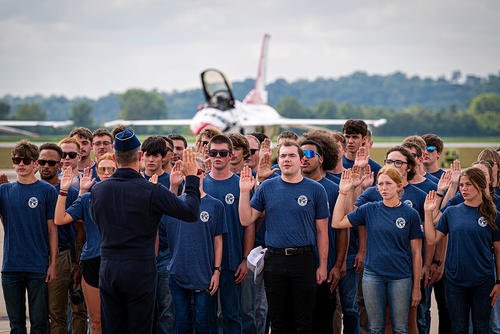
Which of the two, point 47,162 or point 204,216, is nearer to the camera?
point 204,216

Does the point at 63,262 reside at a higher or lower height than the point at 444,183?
lower

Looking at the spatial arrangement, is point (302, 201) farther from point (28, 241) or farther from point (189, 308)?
point (28, 241)

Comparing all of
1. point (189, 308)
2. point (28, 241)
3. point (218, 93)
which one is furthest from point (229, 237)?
point (218, 93)

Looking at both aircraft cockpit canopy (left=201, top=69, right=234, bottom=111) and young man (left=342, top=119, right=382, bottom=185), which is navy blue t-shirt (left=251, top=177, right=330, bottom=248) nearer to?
young man (left=342, top=119, right=382, bottom=185)

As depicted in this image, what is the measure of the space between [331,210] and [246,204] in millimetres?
812

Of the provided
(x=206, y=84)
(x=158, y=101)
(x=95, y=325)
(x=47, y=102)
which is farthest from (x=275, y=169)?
(x=47, y=102)

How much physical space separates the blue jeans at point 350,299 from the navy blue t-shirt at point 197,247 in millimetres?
1170

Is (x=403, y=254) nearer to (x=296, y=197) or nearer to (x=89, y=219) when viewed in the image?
(x=296, y=197)

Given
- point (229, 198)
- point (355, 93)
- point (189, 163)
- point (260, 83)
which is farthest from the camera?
point (355, 93)

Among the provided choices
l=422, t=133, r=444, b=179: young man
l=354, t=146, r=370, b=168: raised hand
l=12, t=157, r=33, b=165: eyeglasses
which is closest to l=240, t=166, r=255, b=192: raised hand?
l=354, t=146, r=370, b=168: raised hand

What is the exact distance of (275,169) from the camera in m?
7.33

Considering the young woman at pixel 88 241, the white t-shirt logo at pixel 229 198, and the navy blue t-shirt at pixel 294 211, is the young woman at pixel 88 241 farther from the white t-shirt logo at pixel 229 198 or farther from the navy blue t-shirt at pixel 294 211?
the navy blue t-shirt at pixel 294 211

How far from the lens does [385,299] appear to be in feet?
20.2

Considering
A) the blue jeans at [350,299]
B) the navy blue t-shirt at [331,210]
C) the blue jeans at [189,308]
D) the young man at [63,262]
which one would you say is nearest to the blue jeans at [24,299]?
the young man at [63,262]
